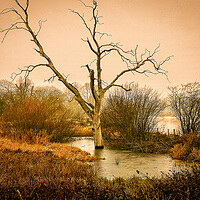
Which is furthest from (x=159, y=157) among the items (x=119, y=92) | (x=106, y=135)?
(x=106, y=135)

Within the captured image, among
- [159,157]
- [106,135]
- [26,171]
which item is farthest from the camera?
[106,135]

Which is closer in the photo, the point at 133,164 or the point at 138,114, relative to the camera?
the point at 133,164

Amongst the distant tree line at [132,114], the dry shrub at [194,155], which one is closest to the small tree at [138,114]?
the distant tree line at [132,114]

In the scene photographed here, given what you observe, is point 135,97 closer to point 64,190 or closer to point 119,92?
point 119,92

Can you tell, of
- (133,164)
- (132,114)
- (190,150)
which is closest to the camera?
(133,164)

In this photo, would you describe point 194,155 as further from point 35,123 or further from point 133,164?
point 35,123

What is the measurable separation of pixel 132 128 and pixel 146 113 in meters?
0.93

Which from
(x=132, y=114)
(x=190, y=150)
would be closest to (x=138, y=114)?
(x=132, y=114)

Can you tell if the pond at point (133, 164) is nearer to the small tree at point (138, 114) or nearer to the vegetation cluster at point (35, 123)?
the small tree at point (138, 114)

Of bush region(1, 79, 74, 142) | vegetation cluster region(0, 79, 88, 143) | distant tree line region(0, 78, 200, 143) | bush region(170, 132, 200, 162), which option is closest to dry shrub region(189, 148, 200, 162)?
bush region(170, 132, 200, 162)

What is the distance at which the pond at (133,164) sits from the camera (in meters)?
6.61

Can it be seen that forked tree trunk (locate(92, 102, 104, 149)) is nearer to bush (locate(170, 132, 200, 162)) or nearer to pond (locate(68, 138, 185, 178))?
pond (locate(68, 138, 185, 178))

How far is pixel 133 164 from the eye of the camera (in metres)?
7.84

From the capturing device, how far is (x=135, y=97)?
37.0 feet
